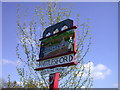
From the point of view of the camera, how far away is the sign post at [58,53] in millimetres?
5932

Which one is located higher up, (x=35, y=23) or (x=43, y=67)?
(x=35, y=23)

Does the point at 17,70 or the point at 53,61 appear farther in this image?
the point at 17,70

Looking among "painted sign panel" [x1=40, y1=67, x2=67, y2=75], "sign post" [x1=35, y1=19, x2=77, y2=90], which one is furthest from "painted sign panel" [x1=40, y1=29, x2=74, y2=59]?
"painted sign panel" [x1=40, y1=67, x2=67, y2=75]

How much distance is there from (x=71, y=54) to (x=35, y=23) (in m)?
3.66

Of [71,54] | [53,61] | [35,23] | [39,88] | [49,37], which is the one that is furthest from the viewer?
[35,23]

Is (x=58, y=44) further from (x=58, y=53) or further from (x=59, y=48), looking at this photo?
(x=58, y=53)

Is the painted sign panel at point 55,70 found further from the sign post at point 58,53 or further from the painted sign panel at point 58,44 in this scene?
the painted sign panel at point 58,44

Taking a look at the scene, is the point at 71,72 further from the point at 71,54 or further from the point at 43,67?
the point at 71,54

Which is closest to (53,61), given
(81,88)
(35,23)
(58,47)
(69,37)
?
(58,47)

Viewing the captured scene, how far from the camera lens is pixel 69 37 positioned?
6188 millimetres

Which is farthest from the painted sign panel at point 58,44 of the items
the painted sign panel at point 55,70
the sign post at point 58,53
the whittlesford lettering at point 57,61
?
the painted sign panel at point 55,70

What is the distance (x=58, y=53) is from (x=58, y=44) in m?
0.31

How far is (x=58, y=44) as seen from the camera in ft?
21.3

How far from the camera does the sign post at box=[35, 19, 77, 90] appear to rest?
234 inches
